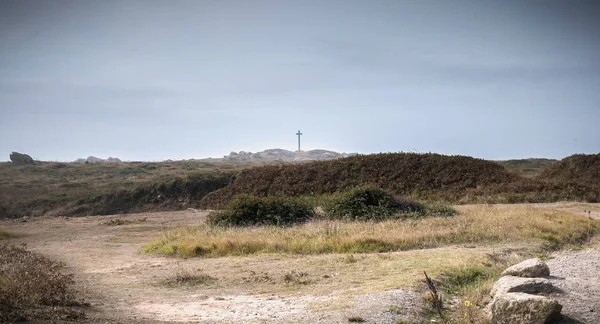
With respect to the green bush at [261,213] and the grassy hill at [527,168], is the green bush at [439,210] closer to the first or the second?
the green bush at [261,213]

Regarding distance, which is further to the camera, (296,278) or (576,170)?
(576,170)

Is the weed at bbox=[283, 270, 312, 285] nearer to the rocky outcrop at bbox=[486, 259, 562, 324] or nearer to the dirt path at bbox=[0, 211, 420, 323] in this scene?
the dirt path at bbox=[0, 211, 420, 323]

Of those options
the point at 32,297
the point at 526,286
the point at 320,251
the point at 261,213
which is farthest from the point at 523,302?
the point at 261,213

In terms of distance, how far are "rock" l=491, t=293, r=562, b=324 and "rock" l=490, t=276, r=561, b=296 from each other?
43cm

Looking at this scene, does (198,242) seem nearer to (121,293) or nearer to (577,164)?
(121,293)

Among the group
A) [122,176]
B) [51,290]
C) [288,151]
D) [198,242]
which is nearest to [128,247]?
[198,242]

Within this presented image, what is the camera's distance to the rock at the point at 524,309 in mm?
8523

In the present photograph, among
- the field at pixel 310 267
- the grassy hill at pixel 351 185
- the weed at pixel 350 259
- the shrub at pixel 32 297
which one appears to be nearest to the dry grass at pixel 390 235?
the field at pixel 310 267

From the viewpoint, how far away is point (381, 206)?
77.9 feet

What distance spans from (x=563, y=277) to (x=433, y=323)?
3.77 m

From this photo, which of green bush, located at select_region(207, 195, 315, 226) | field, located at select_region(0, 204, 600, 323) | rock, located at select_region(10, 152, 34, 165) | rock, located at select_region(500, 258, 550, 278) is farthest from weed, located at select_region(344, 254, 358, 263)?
rock, located at select_region(10, 152, 34, 165)

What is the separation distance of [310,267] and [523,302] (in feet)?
21.5

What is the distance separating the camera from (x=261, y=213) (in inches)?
933

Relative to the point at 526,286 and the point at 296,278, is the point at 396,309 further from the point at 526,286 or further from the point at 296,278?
the point at 296,278
